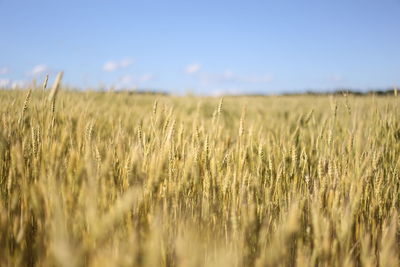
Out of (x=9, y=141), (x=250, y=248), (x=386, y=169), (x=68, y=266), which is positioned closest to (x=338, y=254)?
(x=250, y=248)

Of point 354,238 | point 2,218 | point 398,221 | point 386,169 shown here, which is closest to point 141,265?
point 2,218

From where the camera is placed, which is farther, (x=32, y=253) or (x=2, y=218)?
(x=32, y=253)

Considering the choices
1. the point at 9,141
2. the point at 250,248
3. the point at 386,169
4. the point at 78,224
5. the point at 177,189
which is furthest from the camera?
the point at 386,169

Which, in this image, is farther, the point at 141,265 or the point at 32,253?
the point at 32,253

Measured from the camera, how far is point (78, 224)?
85cm

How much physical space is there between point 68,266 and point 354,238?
1.11 meters

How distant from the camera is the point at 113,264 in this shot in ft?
1.88

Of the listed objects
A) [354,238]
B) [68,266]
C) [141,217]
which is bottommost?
[354,238]

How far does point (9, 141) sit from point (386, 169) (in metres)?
1.78

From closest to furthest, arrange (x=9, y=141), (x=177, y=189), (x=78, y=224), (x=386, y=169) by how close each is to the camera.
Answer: (x=78, y=224) < (x=177, y=189) < (x=9, y=141) < (x=386, y=169)

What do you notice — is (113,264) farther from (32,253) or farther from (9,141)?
(9,141)

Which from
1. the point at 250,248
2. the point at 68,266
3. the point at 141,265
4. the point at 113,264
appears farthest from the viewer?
the point at 250,248

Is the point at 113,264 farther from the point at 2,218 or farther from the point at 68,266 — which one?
the point at 2,218

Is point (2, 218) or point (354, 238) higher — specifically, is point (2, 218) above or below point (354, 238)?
above
